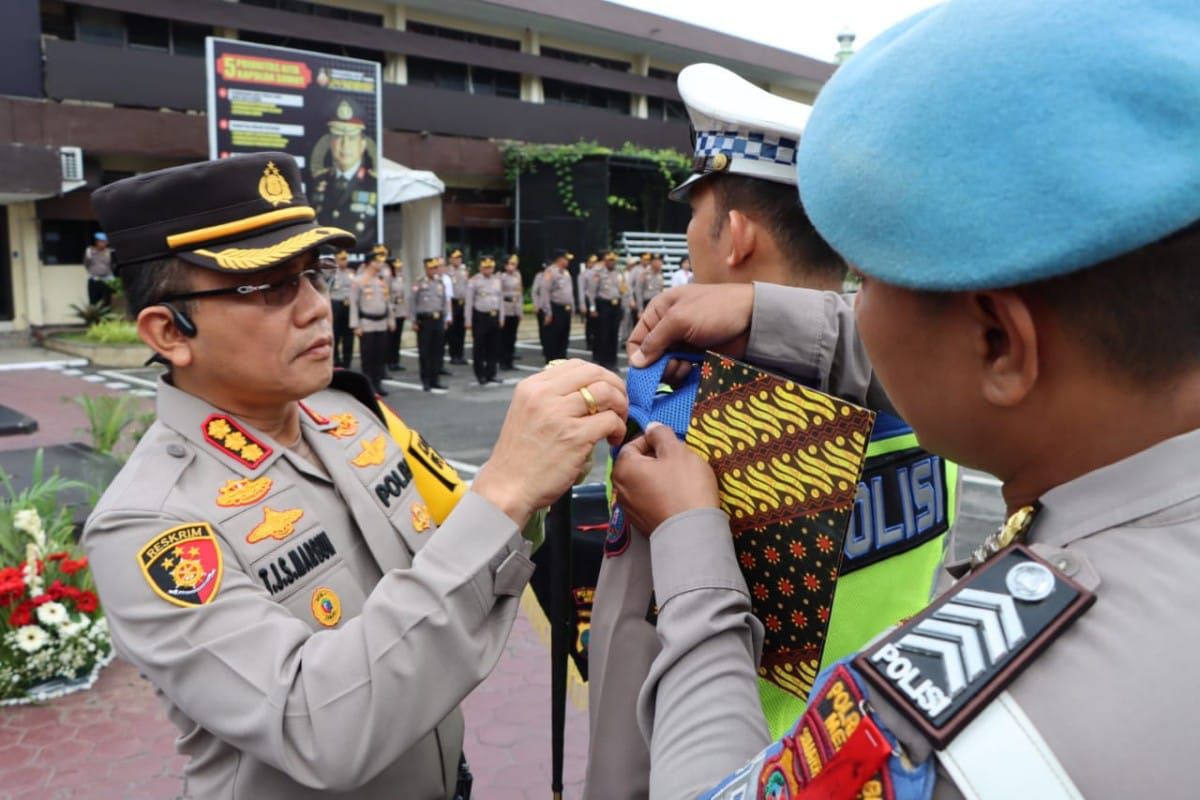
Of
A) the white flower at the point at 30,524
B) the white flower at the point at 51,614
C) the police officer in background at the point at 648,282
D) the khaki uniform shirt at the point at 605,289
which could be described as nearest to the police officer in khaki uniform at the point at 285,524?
the white flower at the point at 51,614

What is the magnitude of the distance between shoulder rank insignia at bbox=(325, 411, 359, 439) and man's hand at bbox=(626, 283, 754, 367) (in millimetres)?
745

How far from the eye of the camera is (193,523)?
1379 millimetres

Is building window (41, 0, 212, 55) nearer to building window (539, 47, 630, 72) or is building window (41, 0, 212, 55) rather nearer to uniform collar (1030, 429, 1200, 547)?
building window (539, 47, 630, 72)

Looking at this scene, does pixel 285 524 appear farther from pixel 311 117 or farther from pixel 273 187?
pixel 311 117

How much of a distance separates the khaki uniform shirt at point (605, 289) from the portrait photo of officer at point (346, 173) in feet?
14.2

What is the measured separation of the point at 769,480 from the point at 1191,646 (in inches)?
21.8

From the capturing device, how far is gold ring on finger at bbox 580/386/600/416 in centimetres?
127

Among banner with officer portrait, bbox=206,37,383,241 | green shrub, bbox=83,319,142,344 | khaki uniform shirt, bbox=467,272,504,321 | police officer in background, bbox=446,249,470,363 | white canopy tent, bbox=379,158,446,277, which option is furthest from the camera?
white canopy tent, bbox=379,158,446,277

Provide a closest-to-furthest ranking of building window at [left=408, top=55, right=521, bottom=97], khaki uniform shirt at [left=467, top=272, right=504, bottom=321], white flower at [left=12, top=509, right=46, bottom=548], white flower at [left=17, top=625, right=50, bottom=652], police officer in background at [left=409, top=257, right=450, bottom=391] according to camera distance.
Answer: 1. white flower at [left=17, top=625, right=50, bottom=652]
2. white flower at [left=12, top=509, right=46, bottom=548]
3. police officer in background at [left=409, top=257, right=450, bottom=391]
4. khaki uniform shirt at [left=467, top=272, right=504, bottom=321]
5. building window at [left=408, top=55, right=521, bottom=97]

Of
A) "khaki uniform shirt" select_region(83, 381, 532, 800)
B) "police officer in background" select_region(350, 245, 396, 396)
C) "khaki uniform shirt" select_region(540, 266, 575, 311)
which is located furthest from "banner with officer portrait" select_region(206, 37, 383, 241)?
"khaki uniform shirt" select_region(83, 381, 532, 800)

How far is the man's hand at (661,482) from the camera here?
1109 mm

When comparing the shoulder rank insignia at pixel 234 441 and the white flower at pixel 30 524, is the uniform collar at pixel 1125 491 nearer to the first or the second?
the shoulder rank insignia at pixel 234 441

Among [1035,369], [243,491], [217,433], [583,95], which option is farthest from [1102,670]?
[583,95]

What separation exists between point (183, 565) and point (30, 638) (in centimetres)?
309
